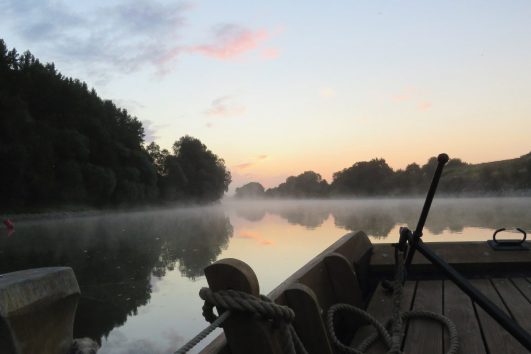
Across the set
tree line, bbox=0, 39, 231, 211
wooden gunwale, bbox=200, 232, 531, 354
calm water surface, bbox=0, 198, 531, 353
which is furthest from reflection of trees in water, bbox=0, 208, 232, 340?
tree line, bbox=0, 39, 231, 211

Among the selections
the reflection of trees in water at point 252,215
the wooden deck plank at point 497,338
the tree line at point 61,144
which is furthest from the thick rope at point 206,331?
the reflection of trees in water at point 252,215

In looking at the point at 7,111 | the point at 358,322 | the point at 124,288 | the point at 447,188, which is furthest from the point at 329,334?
the point at 447,188

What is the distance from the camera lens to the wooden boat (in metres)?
1.78

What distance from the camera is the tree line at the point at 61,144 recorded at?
39.7 metres

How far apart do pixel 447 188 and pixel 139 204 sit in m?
75.1

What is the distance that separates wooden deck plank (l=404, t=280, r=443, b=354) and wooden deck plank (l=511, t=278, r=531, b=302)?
0.60m

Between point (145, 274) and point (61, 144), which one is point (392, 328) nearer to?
point (145, 274)

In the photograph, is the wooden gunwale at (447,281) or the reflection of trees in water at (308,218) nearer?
the wooden gunwale at (447,281)

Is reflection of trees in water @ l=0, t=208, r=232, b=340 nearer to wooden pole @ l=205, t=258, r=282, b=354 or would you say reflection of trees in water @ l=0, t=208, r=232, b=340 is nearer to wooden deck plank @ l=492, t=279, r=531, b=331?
wooden deck plank @ l=492, t=279, r=531, b=331

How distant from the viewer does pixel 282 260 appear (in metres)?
14.8

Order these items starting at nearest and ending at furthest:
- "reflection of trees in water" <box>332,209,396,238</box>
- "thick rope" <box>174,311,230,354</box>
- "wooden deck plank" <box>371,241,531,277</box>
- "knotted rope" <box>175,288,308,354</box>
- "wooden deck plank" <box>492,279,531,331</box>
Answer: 1. "thick rope" <box>174,311,230,354</box>
2. "knotted rope" <box>175,288,308,354</box>
3. "wooden deck plank" <box>492,279,531,331</box>
4. "wooden deck plank" <box>371,241,531,277</box>
5. "reflection of trees in water" <box>332,209,396,238</box>

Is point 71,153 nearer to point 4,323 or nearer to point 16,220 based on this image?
point 16,220

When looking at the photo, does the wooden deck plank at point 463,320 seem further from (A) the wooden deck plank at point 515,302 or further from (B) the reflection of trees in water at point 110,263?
(B) the reflection of trees in water at point 110,263

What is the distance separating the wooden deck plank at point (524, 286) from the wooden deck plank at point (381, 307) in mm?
809
